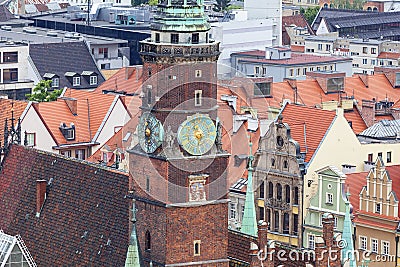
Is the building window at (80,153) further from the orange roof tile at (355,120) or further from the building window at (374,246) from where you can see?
the building window at (374,246)

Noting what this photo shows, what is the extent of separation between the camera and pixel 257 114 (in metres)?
128

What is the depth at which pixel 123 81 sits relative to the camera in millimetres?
162625

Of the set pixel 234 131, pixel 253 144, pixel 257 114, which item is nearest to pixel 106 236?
pixel 234 131

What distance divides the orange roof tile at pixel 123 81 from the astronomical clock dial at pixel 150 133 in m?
73.6

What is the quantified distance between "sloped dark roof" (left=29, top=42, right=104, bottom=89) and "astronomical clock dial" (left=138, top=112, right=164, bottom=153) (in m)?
87.3

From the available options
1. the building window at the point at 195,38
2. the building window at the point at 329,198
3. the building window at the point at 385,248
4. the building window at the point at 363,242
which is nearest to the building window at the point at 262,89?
the building window at the point at 329,198

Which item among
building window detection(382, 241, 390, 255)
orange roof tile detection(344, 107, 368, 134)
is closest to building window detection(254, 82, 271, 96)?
orange roof tile detection(344, 107, 368, 134)

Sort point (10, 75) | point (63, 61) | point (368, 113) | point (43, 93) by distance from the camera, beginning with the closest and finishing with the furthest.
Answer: point (368, 113) → point (43, 93) → point (10, 75) → point (63, 61)

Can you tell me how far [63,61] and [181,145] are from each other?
305 feet

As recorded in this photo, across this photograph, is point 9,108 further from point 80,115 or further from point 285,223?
point 285,223

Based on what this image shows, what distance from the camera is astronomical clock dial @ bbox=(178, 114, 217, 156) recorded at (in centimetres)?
8362

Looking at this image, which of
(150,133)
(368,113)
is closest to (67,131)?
(368,113)

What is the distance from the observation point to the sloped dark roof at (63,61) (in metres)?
174

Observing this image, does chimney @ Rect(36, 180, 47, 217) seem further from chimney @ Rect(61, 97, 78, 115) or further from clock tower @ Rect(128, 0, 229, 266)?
chimney @ Rect(61, 97, 78, 115)
